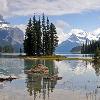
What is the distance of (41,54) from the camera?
156m

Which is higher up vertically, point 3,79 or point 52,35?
point 52,35

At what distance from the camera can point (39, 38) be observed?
15725 cm

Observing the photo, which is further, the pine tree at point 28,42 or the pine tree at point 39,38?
the pine tree at point 39,38

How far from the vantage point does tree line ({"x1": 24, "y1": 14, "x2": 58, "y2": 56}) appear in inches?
6088

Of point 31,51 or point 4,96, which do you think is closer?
point 4,96

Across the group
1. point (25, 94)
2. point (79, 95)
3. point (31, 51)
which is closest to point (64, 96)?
point (79, 95)

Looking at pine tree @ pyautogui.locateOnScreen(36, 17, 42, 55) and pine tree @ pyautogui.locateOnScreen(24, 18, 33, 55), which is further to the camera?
pine tree @ pyautogui.locateOnScreen(36, 17, 42, 55)

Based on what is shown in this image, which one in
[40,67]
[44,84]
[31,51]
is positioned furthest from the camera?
[31,51]

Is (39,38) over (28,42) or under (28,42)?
over

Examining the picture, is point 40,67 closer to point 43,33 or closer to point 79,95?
point 79,95

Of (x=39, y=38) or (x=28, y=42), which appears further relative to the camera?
(x=39, y=38)

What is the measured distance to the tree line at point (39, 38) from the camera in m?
155

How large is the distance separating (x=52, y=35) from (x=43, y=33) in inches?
172

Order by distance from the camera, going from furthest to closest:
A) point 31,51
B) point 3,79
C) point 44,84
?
point 31,51, point 3,79, point 44,84
